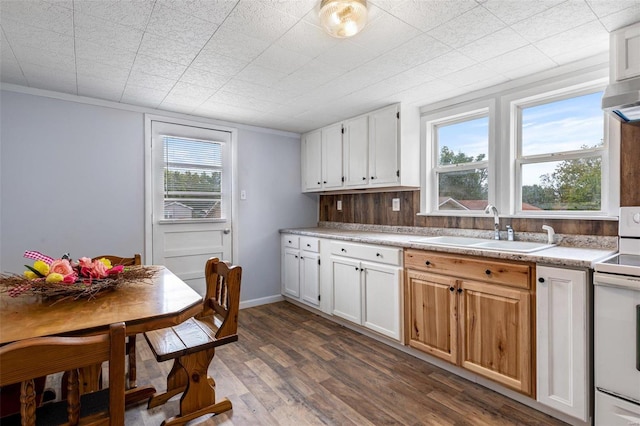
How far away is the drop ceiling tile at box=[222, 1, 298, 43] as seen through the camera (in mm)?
1665

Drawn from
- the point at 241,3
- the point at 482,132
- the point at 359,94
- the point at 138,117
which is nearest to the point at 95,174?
the point at 138,117

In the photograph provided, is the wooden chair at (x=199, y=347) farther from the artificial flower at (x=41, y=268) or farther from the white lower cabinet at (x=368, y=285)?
the white lower cabinet at (x=368, y=285)

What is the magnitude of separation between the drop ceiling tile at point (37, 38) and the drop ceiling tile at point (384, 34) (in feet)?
5.81

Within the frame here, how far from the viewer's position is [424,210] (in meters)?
3.25

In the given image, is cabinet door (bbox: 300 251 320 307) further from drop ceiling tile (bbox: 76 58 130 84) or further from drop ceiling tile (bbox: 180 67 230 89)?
drop ceiling tile (bbox: 76 58 130 84)

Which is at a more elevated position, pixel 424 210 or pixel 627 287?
pixel 424 210

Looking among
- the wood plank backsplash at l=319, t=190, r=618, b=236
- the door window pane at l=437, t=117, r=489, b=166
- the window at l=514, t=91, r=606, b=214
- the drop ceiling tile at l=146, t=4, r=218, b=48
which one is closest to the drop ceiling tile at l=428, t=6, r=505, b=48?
the window at l=514, t=91, r=606, b=214

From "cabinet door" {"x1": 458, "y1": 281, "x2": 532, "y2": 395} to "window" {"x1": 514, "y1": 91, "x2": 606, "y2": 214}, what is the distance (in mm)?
878

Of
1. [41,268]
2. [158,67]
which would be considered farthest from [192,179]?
[41,268]

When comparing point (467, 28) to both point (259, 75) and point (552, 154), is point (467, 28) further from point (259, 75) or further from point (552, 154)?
point (259, 75)

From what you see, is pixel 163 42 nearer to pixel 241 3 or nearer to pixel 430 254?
pixel 241 3

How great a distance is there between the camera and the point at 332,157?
3.88 m

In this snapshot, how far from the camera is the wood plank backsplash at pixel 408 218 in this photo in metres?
2.26

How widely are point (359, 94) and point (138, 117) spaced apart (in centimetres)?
221
